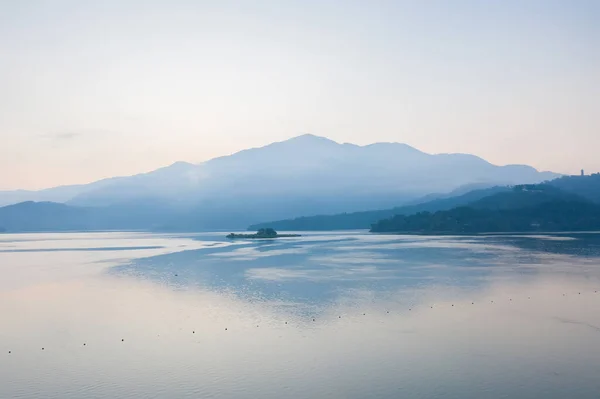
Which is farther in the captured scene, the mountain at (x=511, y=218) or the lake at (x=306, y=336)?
the mountain at (x=511, y=218)

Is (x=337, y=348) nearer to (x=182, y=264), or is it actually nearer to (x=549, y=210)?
(x=182, y=264)

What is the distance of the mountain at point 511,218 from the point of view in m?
160

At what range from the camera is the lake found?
752 inches

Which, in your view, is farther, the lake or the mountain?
the mountain

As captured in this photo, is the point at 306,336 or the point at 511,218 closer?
the point at 306,336

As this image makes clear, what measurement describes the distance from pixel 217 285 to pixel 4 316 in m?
17.1

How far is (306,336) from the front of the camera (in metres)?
26.3

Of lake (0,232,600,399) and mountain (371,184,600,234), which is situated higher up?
mountain (371,184,600,234)

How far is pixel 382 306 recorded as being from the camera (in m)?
34.1

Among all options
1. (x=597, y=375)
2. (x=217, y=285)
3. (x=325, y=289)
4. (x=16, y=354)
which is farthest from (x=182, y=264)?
(x=597, y=375)

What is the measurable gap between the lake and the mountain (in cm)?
11757

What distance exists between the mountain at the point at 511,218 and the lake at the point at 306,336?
11757 cm

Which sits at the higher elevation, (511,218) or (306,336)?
(511,218)

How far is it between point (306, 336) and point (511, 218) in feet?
504
